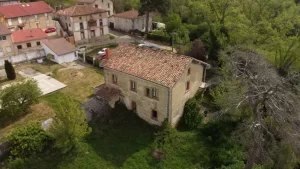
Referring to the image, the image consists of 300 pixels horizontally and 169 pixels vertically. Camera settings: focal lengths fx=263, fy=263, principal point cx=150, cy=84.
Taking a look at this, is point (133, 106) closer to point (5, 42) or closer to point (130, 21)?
point (5, 42)

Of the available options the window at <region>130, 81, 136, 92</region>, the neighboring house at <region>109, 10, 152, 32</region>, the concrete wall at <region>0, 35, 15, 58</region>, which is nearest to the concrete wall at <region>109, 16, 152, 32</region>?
the neighboring house at <region>109, 10, 152, 32</region>

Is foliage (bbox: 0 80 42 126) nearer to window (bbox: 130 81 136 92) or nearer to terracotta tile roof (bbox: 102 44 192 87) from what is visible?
terracotta tile roof (bbox: 102 44 192 87)

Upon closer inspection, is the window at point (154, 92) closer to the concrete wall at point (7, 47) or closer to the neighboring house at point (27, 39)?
the neighboring house at point (27, 39)

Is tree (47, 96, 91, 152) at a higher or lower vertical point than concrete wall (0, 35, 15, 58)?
lower

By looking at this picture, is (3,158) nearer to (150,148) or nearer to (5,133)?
(5,133)

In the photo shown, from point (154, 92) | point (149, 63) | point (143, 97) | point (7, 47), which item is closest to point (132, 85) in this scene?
point (143, 97)

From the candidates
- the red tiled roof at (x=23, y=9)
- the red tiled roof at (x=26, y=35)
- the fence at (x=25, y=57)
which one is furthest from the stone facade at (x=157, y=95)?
the red tiled roof at (x=23, y=9)
